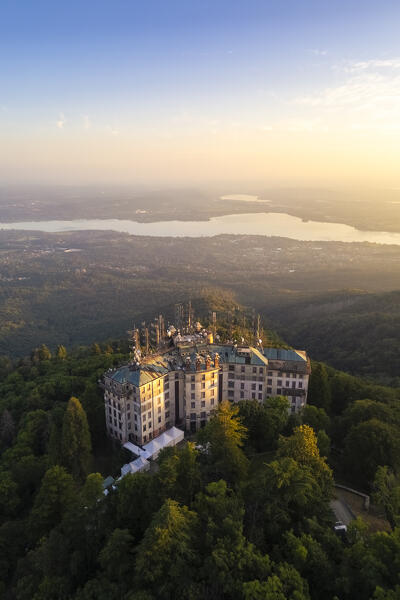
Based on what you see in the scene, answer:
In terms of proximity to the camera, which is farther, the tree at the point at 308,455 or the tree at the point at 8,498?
the tree at the point at 8,498

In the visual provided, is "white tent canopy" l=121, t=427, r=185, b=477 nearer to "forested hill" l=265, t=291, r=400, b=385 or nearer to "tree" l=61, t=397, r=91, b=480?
"tree" l=61, t=397, r=91, b=480

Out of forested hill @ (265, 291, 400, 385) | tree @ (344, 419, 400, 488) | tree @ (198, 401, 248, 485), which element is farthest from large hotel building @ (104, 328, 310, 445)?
forested hill @ (265, 291, 400, 385)

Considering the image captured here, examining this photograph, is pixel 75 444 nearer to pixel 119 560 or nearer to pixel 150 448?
pixel 150 448

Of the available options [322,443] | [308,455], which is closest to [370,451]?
[322,443]

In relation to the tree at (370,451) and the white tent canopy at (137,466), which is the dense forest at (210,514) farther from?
the white tent canopy at (137,466)

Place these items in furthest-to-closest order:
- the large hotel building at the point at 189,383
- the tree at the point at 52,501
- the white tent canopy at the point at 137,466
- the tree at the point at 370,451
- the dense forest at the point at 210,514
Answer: the large hotel building at the point at 189,383 < the white tent canopy at the point at 137,466 < the tree at the point at 370,451 < the tree at the point at 52,501 < the dense forest at the point at 210,514

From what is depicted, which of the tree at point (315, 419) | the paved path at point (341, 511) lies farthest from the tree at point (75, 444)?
the paved path at point (341, 511)

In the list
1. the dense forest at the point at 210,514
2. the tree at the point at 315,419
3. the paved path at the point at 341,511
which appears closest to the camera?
the dense forest at the point at 210,514
